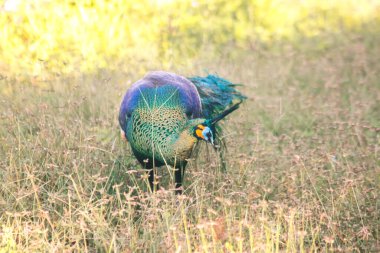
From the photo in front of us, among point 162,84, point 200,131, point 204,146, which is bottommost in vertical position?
point 204,146

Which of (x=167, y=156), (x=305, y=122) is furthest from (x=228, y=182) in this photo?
(x=305, y=122)

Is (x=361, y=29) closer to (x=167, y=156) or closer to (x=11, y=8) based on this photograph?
(x=11, y=8)

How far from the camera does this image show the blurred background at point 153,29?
6.37 metres

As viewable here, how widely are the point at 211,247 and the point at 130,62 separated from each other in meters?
3.59

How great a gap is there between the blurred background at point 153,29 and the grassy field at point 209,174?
300 millimetres

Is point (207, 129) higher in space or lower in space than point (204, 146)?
higher

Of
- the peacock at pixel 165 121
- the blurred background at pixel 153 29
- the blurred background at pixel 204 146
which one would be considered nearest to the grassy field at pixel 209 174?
the blurred background at pixel 204 146

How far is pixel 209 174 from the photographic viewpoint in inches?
162

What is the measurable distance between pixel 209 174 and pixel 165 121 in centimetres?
42

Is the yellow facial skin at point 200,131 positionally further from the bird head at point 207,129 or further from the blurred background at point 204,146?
the blurred background at point 204,146

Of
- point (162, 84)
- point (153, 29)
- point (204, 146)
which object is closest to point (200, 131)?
point (162, 84)

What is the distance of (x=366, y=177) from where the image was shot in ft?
14.5

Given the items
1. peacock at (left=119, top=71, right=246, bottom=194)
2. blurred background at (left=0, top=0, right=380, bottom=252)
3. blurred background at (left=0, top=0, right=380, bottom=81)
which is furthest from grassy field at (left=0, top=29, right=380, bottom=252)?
blurred background at (left=0, top=0, right=380, bottom=81)

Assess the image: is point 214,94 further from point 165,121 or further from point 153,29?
point 153,29
